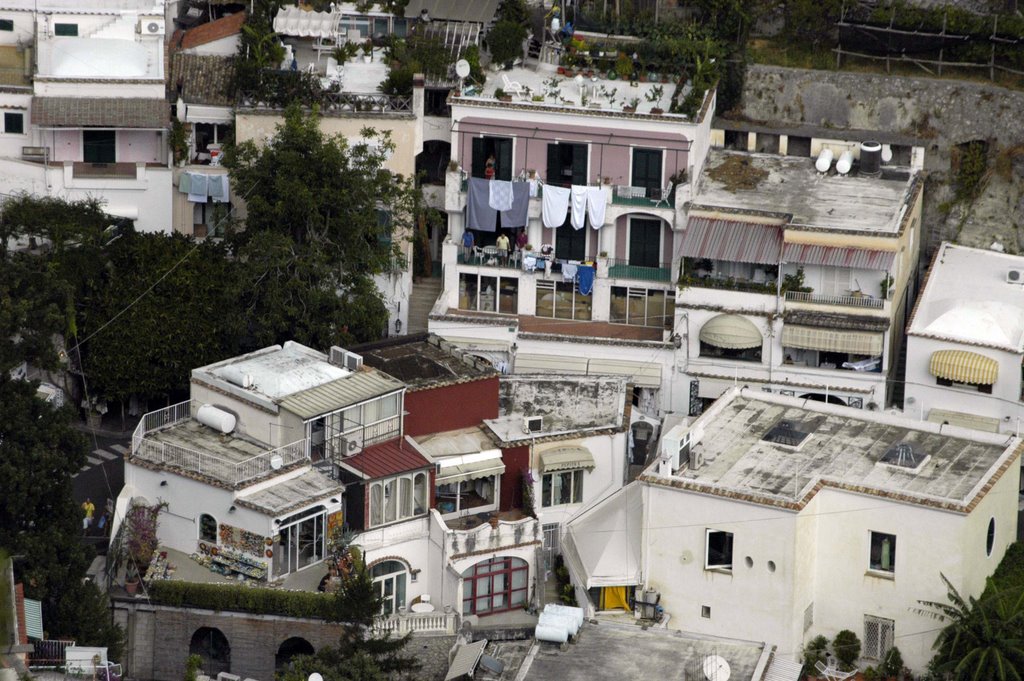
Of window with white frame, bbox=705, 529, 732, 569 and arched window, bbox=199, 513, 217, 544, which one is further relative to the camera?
arched window, bbox=199, 513, 217, 544

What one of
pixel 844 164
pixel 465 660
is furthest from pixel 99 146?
pixel 465 660

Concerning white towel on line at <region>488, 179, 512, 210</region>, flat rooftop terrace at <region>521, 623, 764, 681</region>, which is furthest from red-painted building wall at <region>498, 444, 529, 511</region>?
white towel on line at <region>488, 179, 512, 210</region>

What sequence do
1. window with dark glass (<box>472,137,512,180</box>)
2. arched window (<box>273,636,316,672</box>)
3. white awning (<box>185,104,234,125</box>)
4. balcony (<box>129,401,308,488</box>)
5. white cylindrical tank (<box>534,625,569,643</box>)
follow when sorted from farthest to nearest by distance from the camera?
1. white awning (<box>185,104,234,125</box>)
2. window with dark glass (<box>472,137,512,180</box>)
3. balcony (<box>129,401,308,488</box>)
4. arched window (<box>273,636,316,672</box>)
5. white cylindrical tank (<box>534,625,569,643</box>)

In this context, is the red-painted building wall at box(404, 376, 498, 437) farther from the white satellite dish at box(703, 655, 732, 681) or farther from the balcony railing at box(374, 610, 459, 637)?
the white satellite dish at box(703, 655, 732, 681)

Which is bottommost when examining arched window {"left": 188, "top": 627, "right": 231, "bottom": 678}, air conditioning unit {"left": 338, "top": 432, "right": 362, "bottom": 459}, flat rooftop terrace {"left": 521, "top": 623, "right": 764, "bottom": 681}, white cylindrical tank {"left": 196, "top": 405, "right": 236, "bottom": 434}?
arched window {"left": 188, "top": 627, "right": 231, "bottom": 678}

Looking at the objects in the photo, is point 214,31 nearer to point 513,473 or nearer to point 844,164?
point 513,473

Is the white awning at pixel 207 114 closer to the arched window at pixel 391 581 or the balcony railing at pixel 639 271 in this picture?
the balcony railing at pixel 639 271

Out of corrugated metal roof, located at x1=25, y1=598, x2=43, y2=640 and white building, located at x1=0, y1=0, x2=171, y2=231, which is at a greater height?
white building, located at x1=0, y1=0, x2=171, y2=231
